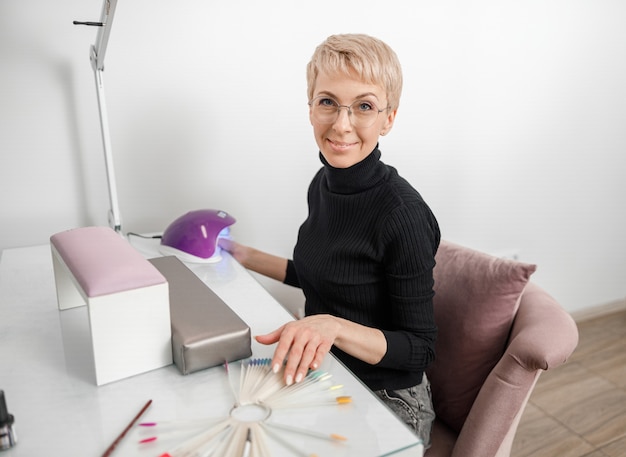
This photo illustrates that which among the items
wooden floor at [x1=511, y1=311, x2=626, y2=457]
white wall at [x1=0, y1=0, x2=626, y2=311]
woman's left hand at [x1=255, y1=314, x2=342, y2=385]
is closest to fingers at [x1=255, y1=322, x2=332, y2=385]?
woman's left hand at [x1=255, y1=314, x2=342, y2=385]

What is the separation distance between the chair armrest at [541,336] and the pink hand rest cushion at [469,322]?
43mm

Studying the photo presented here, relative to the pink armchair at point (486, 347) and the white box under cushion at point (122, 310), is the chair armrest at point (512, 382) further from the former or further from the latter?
the white box under cushion at point (122, 310)

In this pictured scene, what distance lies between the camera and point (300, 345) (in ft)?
2.37

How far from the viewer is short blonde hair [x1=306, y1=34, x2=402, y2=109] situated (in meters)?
0.92

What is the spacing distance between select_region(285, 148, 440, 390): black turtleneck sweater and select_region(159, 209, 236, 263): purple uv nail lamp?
0.23 meters

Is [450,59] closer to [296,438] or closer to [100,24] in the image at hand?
[100,24]

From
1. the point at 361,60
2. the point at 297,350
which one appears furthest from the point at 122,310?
the point at 361,60

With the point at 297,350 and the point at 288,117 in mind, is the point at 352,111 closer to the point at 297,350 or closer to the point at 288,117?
the point at 297,350

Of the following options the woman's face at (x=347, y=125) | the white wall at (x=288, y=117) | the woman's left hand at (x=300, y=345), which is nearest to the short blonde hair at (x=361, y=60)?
the woman's face at (x=347, y=125)

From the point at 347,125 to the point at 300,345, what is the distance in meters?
0.43

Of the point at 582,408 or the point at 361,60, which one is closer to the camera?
the point at 361,60

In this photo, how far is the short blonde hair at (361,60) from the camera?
0.92 metres

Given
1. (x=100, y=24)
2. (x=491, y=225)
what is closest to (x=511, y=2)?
(x=491, y=225)

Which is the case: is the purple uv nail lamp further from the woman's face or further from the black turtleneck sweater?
the woman's face
